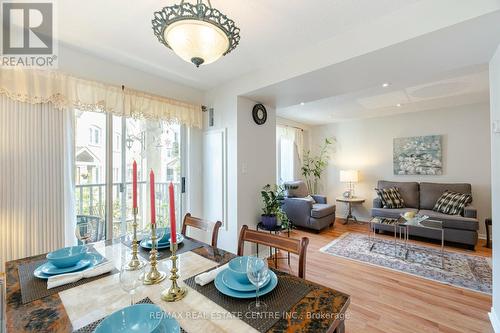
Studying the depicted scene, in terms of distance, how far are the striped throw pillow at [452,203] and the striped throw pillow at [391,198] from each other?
0.53 meters

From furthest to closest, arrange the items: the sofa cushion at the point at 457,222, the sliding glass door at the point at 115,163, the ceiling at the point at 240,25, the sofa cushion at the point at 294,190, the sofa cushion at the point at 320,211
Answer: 1. the sofa cushion at the point at 294,190
2. the sofa cushion at the point at 320,211
3. the sofa cushion at the point at 457,222
4. the sliding glass door at the point at 115,163
5. the ceiling at the point at 240,25

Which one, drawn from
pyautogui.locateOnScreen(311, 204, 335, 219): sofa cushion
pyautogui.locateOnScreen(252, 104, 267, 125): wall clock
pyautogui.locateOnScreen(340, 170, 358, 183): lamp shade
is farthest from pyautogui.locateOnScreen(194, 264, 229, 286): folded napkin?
pyautogui.locateOnScreen(340, 170, 358, 183): lamp shade

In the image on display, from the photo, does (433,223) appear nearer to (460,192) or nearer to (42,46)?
(460,192)

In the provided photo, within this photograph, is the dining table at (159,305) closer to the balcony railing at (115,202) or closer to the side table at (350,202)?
the balcony railing at (115,202)

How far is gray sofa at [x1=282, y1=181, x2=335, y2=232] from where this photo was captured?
421 centimetres

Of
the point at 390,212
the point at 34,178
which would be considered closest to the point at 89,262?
the point at 34,178

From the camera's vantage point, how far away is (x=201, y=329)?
75 cm

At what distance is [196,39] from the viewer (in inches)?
44.8

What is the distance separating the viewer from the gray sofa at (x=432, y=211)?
3301 millimetres

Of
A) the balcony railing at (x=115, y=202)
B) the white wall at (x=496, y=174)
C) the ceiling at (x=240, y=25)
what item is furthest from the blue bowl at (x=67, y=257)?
the white wall at (x=496, y=174)

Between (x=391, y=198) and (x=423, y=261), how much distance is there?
1580 millimetres

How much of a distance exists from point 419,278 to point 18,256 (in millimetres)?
3944

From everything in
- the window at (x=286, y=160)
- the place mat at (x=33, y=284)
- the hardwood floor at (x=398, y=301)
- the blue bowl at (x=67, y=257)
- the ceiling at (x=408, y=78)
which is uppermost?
the ceiling at (x=408, y=78)

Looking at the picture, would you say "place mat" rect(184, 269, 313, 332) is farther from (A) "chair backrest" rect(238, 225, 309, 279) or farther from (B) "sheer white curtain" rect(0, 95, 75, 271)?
(B) "sheer white curtain" rect(0, 95, 75, 271)
